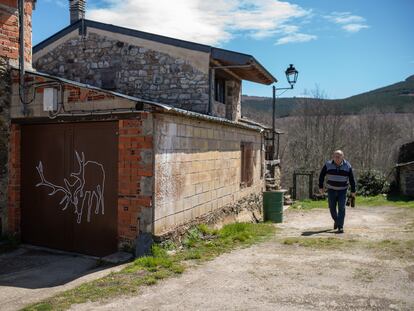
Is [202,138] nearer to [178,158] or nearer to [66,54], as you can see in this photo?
[178,158]

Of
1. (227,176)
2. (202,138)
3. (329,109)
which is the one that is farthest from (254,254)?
(329,109)

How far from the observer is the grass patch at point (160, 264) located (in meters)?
4.92

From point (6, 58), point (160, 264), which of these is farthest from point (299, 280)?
point (6, 58)

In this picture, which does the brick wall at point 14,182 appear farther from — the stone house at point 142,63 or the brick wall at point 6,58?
the stone house at point 142,63

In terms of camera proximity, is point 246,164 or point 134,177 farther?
point 246,164

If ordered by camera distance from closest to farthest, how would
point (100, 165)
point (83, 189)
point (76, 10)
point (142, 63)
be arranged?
point (100, 165), point (83, 189), point (142, 63), point (76, 10)

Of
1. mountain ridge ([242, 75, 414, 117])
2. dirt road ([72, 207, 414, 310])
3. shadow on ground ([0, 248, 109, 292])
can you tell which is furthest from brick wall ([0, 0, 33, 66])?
mountain ridge ([242, 75, 414, 117])

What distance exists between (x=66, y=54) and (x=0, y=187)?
19.0ft

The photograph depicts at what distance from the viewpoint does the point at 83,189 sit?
7.18m

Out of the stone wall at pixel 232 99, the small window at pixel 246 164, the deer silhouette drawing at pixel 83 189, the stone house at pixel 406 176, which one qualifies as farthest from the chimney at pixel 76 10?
the stone house at pixel 406 176

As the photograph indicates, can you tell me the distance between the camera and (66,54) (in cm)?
1225

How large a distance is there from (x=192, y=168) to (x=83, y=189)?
82.9 inches

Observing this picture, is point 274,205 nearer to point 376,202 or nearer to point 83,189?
point 83,189

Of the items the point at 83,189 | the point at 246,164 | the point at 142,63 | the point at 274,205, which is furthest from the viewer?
the point at 246,164
